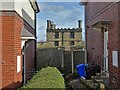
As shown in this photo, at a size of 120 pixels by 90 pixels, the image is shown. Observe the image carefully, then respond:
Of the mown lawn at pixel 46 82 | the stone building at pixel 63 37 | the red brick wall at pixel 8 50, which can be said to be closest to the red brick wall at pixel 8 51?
the red brick wall at pixel 8 50

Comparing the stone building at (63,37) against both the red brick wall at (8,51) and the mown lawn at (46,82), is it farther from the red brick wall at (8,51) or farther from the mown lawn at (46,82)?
the mown lawn at (46,82)

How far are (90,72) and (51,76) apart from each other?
6.81m

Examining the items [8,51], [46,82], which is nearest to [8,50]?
[8,51]

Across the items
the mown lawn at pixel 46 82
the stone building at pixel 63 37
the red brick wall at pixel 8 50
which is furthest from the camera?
the stone building at pixel 63 37

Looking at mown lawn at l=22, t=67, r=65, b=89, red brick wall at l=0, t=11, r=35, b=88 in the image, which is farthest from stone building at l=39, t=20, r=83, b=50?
mown lawn at l=22, t=67, r=65, b=89

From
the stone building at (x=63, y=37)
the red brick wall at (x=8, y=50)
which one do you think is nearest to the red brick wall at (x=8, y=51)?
the red brick wall at (x=8, y=50)

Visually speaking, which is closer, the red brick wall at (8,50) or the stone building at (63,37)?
the red brick wall at (8,50)

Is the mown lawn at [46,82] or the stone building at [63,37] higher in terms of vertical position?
the stone building at [63,37]

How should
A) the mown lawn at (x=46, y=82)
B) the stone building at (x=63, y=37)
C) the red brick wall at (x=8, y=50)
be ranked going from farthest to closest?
the stone building at (x=63, y=37) → the red brick wall at (x=8, y=50) → the mown lawn at (x=46, y=82)

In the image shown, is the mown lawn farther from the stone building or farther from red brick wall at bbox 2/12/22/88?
the stone building

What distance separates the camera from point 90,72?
15.2 meters

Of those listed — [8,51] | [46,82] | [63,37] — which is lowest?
[46,82]

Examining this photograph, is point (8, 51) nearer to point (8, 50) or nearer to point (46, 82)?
point (8, 50)

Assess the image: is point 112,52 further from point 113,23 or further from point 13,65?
point 13,65
